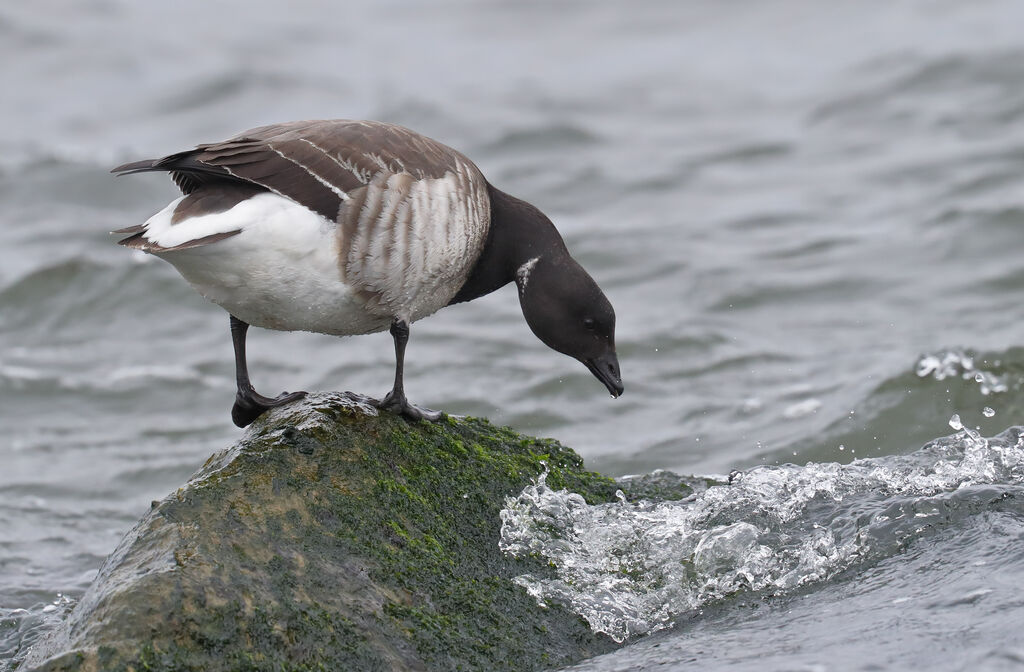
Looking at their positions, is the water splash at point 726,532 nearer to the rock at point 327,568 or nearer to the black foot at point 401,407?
the rock at point 327,568

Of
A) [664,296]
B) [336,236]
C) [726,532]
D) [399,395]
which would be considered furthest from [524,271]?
[664,296]

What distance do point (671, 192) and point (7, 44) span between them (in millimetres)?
13134

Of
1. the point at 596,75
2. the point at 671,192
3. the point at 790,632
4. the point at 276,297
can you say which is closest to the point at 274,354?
the point at 671,192

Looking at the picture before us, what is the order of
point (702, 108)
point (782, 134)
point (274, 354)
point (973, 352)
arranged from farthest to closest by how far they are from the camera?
1. point (702, 108)
2. point (782, 134)
3. point (274, 354)
4. point (973, 352)

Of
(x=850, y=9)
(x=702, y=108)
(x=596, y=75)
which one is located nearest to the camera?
(x=702, y=108)

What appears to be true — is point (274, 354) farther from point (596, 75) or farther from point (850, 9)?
point (850, 9)

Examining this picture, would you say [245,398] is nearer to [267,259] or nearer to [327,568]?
[267,259]

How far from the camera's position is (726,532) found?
592 cm

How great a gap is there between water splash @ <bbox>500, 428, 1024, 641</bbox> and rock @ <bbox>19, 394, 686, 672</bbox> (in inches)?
5.0

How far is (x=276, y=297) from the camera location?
5609mm

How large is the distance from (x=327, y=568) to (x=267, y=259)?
1.34 meters

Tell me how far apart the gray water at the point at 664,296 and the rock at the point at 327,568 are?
0.27 metres

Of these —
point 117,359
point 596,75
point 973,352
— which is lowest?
point 117,359

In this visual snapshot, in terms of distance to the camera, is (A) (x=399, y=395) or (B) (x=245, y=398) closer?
(A) (x=399, y=395)
